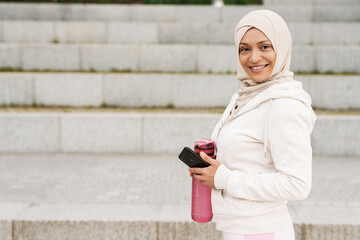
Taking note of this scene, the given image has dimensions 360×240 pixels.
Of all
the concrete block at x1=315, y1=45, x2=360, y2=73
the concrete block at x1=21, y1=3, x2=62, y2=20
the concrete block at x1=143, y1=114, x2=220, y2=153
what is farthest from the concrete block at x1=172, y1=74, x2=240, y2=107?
the concrete block at x1=21, y1=3, x2=62, y2=20

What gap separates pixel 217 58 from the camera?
23.1 ft

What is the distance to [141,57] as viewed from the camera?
7.12 m

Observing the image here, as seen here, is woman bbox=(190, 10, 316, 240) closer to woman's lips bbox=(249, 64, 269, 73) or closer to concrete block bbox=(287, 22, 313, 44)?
woman's lips bbox=(249, 64, 269, 73)

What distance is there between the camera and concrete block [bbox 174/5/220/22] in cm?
916

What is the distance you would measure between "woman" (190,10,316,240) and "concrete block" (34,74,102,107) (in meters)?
4.69

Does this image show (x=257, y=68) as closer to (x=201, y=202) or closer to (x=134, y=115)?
(x=201, y=202)

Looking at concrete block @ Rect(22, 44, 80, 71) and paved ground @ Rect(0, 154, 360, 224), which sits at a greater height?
concrete block @ Rect(22, 44, 80, 71)

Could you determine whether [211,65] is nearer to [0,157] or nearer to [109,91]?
[109,91]

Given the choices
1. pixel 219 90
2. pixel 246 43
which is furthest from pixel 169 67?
pixel 246 43

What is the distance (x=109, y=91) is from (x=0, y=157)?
1881 mm

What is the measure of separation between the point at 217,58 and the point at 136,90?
1.68 meters

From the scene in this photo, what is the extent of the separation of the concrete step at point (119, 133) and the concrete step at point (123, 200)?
0.66 feet

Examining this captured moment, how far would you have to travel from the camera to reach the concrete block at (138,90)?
6242 millimetres

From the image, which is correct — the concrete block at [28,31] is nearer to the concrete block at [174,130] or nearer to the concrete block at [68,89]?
the concrete block at [68,89]
